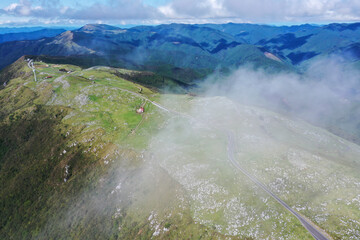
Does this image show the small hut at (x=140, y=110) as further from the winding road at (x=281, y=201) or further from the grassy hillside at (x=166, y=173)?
the winding road at (x=281, y=201)

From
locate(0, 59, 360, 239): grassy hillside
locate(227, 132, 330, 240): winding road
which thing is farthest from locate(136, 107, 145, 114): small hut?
locate(227, 132, 330, 240): winding road

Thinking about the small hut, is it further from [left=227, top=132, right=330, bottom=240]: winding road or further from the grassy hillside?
[left=227, top=132, right=330, bottom=240]: winding road

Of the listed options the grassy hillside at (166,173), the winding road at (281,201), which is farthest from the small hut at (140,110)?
the winding road at (281,201)

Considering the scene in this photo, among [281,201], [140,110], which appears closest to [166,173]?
[281,201]

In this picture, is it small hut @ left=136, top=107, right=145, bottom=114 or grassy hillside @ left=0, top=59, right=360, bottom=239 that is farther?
small hut @ left=136, top=107, right=145, bottom=114

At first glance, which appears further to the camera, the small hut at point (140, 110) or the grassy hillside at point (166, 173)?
the small hut at point (140, 110)

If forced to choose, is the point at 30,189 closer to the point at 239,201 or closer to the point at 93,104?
the point at 93,104

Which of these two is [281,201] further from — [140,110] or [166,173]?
[140,110]

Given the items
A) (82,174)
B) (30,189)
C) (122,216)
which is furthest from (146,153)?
(30,189)

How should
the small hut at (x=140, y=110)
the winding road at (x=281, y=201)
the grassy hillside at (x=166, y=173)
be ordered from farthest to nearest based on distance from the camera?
the small hut at (x=140, y=110), the grassy hillside at (x=166, y=173), the winding road at (x=281, y=201)

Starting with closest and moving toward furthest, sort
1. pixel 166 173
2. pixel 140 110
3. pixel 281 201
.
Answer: pixel 281 201
pixel 166 173
pixel 140 110

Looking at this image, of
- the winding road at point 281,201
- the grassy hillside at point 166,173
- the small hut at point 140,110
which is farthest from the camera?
the small hut at point 140,110
